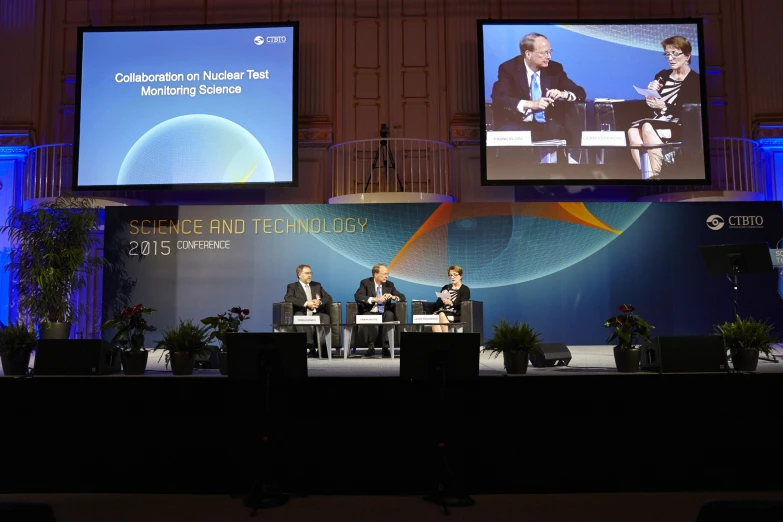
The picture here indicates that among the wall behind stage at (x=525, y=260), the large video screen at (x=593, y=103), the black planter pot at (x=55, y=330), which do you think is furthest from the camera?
the large video screen at (x=593, y=103)

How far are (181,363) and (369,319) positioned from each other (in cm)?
263

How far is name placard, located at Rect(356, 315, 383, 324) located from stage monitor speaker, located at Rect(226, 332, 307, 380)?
8.81 feet

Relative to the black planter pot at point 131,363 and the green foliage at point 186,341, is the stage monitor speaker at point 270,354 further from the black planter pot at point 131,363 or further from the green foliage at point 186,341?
the black planter pot at point 131,363

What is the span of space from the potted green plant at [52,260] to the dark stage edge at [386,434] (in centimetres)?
462

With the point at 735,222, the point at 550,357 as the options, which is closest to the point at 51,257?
the point at 550,357

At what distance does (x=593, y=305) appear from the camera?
846cm

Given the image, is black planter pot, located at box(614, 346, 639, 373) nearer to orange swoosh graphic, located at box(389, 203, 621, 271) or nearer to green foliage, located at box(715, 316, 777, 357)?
green foliage, located at box(715, 316, 777, 357)

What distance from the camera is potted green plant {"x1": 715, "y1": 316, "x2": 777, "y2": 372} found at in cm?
398

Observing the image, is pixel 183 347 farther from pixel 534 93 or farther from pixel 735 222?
pixel 735 222

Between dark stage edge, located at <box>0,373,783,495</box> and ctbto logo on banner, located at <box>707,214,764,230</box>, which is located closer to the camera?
dark stage edge, located at <box>0,373,783,495</box>

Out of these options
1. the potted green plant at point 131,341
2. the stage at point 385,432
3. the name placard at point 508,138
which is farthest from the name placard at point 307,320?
the name placard at point 508,138

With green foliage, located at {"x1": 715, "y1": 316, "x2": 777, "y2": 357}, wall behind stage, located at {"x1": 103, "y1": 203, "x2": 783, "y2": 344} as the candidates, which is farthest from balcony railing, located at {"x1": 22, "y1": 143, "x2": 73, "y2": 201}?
green foliage, located at {"x1": 715, "y1": 316, "x2": 777, "y2": 357}

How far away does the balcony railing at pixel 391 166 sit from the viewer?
9508 millimetres

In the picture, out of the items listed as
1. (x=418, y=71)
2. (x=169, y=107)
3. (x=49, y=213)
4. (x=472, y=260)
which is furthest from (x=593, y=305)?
(x=49, y=213)
